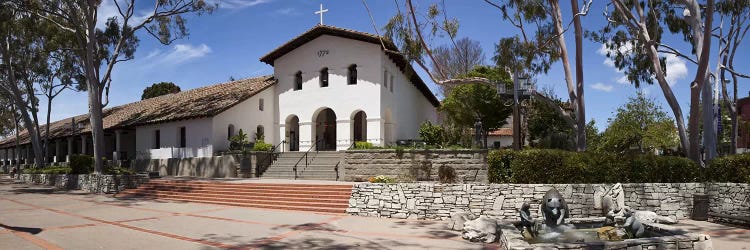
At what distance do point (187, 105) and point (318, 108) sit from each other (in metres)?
9.25

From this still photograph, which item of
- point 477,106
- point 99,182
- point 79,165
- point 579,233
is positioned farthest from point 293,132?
point 579,233

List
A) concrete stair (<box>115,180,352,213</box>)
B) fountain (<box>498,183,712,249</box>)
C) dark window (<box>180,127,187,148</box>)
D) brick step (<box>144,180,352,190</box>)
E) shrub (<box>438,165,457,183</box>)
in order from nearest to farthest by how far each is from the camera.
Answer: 1. fountain (<box>498,183,712,249</box>)
2. concrete stair (<box>115,180,352,213</box>)
3. brick step (<box>144,180,352,190</box>)
4. shrub (<box>438,165,457,183</box>)
5. dark window (<box>180,127,187,148</box>)

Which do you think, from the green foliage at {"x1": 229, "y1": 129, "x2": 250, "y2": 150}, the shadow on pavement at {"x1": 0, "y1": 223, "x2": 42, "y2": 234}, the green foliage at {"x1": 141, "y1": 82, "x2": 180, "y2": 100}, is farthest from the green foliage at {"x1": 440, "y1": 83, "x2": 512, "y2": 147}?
the green foliage at {"x1": 141, "y1": 82, "x2": 180, "y2": 100}

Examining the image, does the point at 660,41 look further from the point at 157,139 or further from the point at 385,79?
the point at 157,139

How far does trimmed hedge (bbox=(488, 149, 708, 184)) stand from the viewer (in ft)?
42.1

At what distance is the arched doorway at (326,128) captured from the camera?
92.1 feet

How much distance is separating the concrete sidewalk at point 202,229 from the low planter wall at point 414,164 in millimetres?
5373

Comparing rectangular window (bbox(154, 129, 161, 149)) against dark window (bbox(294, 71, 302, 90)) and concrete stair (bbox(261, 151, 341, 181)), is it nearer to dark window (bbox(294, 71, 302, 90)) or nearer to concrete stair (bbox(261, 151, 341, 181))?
dark window (bbox(294, 71, 302, 90))

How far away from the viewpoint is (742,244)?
366 inches

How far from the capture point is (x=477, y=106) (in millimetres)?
29344

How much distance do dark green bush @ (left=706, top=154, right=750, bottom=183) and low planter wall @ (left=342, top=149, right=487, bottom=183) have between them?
6.75 m

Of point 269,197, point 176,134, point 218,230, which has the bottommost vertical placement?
point 218,230

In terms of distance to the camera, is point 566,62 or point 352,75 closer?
point 566,62

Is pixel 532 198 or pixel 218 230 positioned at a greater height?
pixel 532 198
